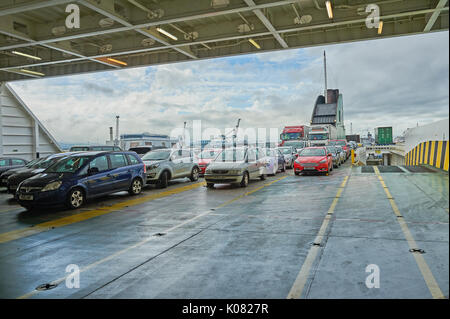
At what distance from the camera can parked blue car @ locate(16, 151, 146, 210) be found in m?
8.41

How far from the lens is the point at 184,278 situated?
3.76 m

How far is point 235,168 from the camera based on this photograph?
12.2 meters

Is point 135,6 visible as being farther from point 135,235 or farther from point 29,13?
point 135,235

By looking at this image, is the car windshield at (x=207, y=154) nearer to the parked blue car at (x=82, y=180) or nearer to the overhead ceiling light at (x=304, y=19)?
the parked blue car at (x=82, y=180)

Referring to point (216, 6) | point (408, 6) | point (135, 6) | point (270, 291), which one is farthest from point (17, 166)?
point (408, 6)

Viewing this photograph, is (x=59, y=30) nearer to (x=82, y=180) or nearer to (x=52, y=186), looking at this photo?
(x=82, y=180)

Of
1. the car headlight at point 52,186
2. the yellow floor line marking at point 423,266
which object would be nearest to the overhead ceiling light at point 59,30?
the car headlight at point 52,186

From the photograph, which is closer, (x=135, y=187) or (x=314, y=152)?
(x=135, y=187)

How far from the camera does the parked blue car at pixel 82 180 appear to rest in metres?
8.41

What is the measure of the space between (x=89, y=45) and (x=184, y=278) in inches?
602

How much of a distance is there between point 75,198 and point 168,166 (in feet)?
16.6

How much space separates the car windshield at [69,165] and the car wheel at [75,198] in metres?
0.63

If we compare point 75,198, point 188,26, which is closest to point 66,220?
point 75,198
